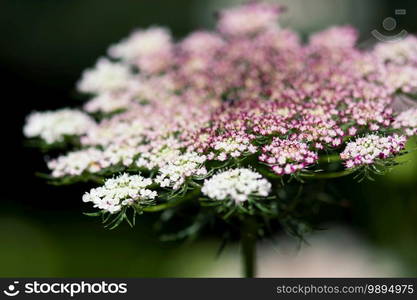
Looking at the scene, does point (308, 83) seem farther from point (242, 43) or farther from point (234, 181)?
point (234, 181)

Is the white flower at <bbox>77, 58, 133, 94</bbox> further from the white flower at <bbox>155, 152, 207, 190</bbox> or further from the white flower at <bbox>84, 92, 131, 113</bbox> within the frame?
the white flower at <bbox>155, 152, 207, 190</bbox>

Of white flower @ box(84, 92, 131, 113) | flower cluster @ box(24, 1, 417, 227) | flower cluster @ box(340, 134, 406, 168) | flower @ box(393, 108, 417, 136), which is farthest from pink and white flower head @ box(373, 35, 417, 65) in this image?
white flower @ box(84, 92, 131, 113)

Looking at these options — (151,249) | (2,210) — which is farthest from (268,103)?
(2,210)

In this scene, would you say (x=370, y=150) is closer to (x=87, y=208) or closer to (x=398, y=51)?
(x=398, y=51)

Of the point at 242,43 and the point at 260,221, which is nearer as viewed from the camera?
the point at 260,221

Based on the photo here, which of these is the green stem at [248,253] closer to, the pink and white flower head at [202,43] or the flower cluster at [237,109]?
the flower cluster at [237,109]

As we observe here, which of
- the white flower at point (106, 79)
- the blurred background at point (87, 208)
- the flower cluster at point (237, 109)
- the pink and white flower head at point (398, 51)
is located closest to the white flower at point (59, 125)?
the flower cluster at point (237, 109)
